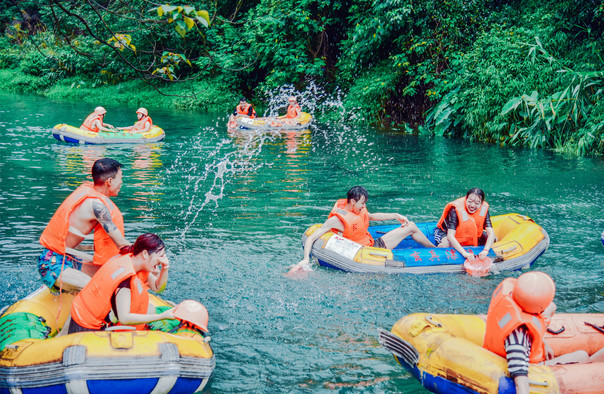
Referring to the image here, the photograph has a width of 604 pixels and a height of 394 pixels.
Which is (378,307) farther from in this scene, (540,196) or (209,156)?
(209,156)

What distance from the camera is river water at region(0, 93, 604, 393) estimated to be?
17.2ft

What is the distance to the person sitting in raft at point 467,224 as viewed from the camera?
690 centimetres

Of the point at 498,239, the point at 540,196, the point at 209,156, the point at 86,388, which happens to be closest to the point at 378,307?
the point at 498,239

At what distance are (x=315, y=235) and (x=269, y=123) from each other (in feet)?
39.1

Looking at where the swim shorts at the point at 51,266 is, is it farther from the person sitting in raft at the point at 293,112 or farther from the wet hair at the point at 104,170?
the person sitting in raft at the point at 293,112

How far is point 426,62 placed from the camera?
18484 mm

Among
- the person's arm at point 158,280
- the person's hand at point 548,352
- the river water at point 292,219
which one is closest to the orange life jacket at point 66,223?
the person's arm at point 158,280

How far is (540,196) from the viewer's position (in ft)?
34.6

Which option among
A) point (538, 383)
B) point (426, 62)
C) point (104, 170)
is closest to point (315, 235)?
point (104, 170)

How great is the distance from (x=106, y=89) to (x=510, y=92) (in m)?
21.5

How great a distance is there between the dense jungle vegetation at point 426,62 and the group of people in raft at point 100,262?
11.8 ft

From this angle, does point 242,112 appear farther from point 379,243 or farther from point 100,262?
point 100,262

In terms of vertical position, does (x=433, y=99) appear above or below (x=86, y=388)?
above

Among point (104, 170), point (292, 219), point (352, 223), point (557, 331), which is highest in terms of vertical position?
point (104, 170)
